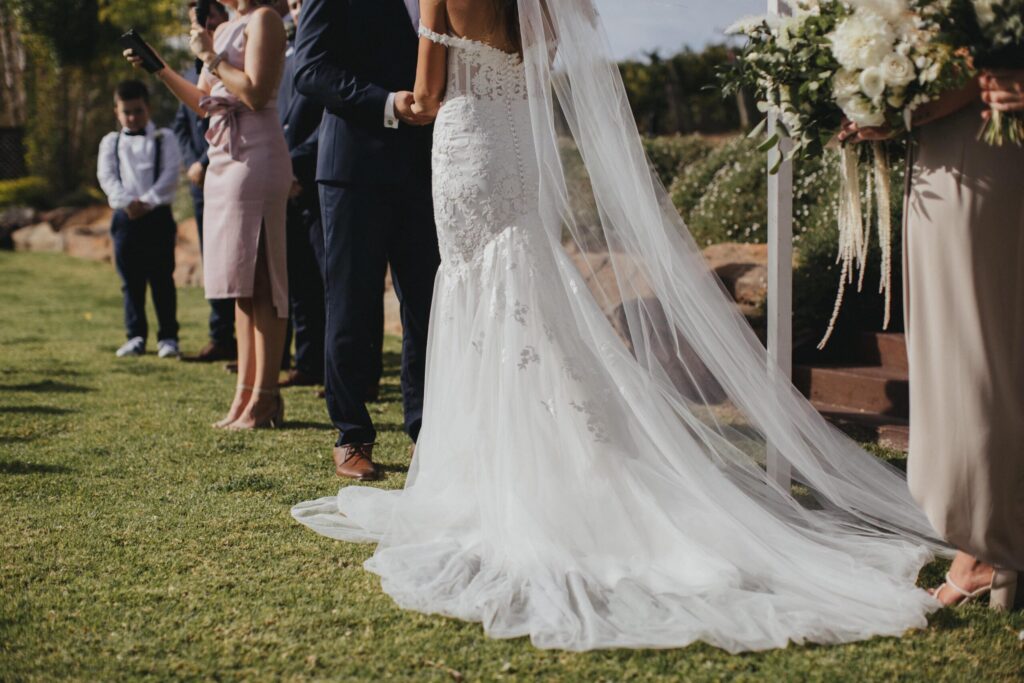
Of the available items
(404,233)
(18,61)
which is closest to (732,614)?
(404,233)

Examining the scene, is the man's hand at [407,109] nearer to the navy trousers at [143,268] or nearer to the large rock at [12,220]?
the navy trousers at [143,268]

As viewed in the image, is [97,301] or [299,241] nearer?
[299,241]

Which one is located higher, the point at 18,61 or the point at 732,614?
the point at 18,61

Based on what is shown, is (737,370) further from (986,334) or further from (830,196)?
(830,196)

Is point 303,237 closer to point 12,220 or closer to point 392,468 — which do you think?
point 392,468

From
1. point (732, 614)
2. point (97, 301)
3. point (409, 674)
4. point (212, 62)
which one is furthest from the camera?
point (97, 301)

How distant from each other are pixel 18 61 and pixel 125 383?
21.4 m

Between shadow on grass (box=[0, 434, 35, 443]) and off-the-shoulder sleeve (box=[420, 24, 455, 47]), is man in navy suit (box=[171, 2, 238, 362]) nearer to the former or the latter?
shadow on grass (box=[0, 434, 35, 443])

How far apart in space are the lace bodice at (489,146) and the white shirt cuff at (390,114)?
454 mm

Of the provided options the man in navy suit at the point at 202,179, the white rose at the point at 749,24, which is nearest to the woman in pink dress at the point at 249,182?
the man in navy suit at the point at 202,179

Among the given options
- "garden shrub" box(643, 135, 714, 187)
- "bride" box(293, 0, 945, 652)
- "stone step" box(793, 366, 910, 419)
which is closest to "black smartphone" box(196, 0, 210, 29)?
"bride" box(293, 0, 945, 652)

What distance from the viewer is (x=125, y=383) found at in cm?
685

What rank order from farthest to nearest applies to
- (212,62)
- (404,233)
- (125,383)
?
(125,383) → (212,62) → (404,233)

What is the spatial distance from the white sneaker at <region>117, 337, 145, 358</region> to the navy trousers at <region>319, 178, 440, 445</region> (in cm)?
413
